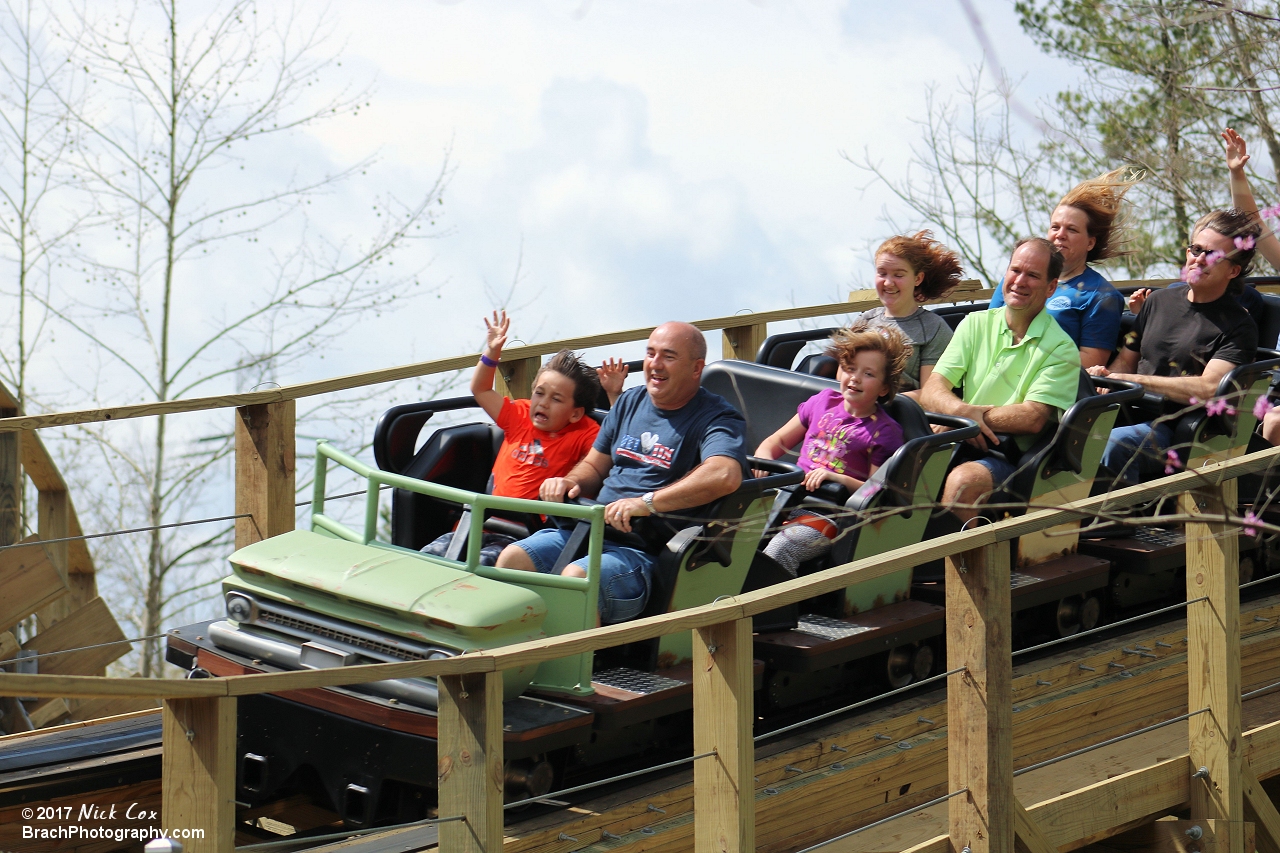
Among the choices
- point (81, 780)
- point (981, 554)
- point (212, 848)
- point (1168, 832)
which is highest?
point (981, 554)

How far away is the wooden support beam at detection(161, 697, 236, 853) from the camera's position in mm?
2691

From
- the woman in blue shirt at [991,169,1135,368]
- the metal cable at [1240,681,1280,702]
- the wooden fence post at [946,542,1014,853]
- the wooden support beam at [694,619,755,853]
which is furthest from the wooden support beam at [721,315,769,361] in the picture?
the wooden support beam at [694,619,755,853]

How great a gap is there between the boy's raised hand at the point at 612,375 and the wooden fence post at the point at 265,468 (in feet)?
4.24

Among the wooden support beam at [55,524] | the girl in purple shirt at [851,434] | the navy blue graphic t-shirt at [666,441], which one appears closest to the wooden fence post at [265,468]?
the navy blue graphic t-shirt at [666,441]

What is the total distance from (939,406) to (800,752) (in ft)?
5.15

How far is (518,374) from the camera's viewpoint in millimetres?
6480

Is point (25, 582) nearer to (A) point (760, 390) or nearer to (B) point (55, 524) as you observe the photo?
(B) point (55, 524)

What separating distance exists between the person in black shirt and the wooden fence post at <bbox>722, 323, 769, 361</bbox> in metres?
1.87

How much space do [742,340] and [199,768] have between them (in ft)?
16.3

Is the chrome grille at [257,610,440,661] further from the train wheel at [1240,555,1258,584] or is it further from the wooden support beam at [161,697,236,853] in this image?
the train wheel at [1240,555,1258,584]

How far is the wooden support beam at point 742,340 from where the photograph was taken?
24.1 ft

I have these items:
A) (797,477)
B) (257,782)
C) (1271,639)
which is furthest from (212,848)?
(1271,639)

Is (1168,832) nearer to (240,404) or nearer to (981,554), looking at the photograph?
(981,554)

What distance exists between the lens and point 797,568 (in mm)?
4883
